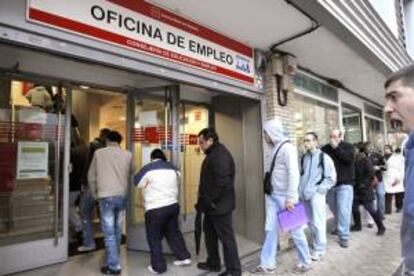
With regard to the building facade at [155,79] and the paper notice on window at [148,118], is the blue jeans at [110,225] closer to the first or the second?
the building facade at [155,79]

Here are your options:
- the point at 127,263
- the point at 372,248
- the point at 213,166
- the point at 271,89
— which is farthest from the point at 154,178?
the point at 372,248

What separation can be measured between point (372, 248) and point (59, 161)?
4.72 metres

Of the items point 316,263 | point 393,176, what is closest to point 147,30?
point 316,263

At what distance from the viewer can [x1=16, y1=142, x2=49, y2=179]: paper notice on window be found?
459cm

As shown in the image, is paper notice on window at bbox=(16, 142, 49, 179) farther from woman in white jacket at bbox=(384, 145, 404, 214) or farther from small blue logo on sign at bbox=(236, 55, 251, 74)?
woman in white jacket at bbox=(384, 145, 404, 214)

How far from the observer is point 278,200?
452cm

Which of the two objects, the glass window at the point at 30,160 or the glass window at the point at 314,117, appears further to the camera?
the glass window at the point at 314,117

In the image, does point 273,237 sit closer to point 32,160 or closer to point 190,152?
point 190,152

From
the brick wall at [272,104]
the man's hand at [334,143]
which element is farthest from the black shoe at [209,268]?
the man's hand at [334,143]

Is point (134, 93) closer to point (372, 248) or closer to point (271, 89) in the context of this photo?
point (271, 89)

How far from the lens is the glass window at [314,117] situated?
7.07 m

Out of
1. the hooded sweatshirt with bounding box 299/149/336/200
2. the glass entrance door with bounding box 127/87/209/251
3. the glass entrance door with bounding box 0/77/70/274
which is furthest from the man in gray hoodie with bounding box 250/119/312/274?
the glass entrance door with bounding box 0/77/70/274

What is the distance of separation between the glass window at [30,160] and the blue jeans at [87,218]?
54 centimetres

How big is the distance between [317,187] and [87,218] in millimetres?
3280
